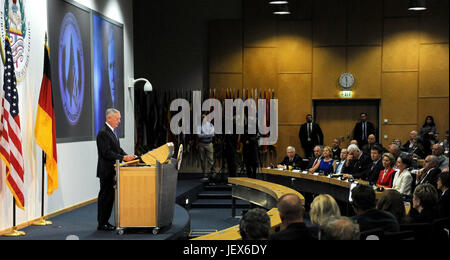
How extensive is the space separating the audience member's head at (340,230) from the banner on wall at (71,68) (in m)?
5.68

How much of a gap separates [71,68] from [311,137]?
7.31m

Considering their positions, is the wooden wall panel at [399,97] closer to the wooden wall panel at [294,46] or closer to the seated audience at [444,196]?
the wooden wall panel at [294,46]

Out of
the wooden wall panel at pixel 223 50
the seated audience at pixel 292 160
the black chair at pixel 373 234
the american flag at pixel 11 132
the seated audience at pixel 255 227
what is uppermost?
the wooden wall panel at pixel 223 50

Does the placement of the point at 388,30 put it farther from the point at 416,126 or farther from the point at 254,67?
the point at 254,67

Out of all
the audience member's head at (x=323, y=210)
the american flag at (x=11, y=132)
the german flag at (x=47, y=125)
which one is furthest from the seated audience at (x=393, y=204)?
the german flag at (x=47, y=125)

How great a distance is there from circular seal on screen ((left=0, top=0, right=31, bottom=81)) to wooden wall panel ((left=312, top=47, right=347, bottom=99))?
8.95 metres

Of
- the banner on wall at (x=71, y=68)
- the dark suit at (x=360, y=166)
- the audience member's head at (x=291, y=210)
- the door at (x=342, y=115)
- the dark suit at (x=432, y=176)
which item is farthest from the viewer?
the door at (x=342, y=115)

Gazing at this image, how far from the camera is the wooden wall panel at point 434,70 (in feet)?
47.4

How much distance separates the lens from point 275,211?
20.6 feet

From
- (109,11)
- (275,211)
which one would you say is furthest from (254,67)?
(275,211)

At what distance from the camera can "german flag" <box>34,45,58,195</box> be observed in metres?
7.00

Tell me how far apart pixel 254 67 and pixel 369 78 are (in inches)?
113

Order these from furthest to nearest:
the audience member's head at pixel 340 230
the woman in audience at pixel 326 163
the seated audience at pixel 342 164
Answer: the woman in audience at pixel 326 163 < the seated audience at pixel 342 164 < the audience member's head at pixel 340 230

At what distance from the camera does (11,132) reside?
6.17 meters
